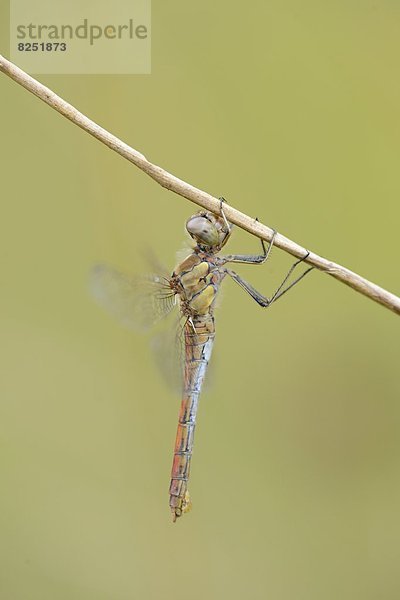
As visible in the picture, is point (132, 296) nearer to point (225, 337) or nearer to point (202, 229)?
point (202, 229)

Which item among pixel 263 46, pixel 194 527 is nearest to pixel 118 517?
pixel 194 527

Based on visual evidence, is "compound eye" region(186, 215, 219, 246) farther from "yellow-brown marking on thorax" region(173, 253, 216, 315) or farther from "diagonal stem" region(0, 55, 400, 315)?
"diagonal stem" region(0, 55, 400, 315)

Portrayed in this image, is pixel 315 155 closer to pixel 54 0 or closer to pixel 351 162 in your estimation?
pixel 351 162

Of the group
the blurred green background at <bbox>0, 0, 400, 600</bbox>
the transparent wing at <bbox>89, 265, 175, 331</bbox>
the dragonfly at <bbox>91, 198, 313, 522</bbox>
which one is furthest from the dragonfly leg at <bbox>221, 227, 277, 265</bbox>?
the blurred green background at <bbox>0, 0, 400, 600</bbox>

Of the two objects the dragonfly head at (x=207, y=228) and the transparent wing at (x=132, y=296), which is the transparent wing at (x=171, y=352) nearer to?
the transparent wing at (x=132, y=296)

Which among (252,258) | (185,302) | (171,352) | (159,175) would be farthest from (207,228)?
(159,175)
